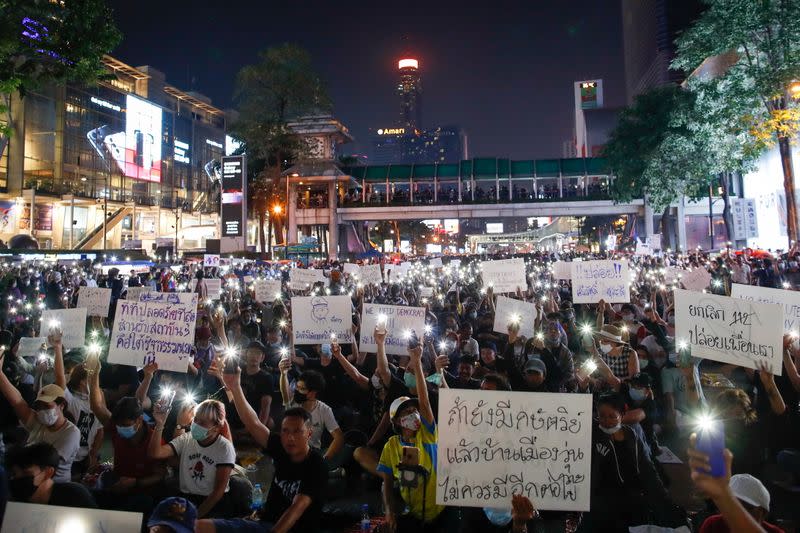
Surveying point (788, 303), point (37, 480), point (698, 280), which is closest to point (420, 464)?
point (37, 480)

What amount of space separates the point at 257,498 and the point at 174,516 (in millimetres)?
2873

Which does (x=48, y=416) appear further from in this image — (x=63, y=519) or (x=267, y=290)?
(x=267, y=290)

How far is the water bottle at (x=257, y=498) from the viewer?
17.0 feet

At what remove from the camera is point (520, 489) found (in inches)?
139

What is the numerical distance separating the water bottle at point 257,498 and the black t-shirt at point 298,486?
1.38m

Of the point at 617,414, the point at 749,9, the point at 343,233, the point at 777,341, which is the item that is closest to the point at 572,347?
the point at 777,341

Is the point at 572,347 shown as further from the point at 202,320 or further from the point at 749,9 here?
the point at 749,9

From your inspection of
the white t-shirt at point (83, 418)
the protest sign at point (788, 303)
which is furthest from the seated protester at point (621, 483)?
the white t-shirt at point (83, 418)

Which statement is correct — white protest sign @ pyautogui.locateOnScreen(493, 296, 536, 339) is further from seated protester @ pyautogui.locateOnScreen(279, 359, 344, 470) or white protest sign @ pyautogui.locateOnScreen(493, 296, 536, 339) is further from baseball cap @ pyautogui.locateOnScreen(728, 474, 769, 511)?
baseball cap @ pyautogui.locateOnScreen(728, 474, 769, 511)

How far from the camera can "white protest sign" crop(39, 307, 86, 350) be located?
745 centimetres

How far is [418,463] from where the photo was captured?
4098 mm

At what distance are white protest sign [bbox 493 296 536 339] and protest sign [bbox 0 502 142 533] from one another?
6.63 metres

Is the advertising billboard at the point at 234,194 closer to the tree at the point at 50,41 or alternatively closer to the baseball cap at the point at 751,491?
the tree at the point at 50,41

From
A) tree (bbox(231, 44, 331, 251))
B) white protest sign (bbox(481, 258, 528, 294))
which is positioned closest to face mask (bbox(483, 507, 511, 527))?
white protest sign (bbox(481, 258, 528, 294))
